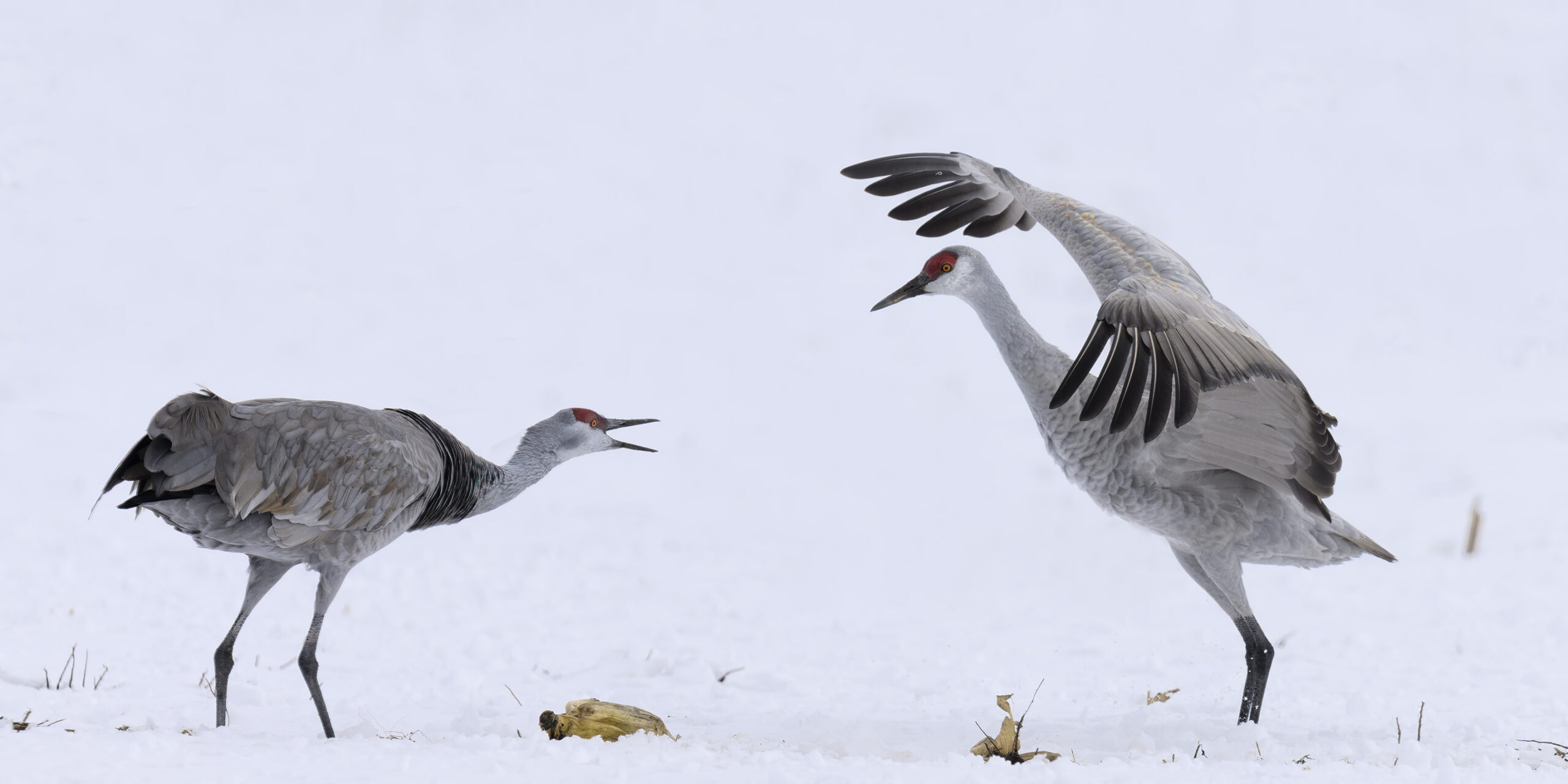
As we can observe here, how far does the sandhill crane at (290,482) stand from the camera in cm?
455

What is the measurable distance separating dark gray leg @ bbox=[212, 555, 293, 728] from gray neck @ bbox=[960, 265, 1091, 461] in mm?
3117

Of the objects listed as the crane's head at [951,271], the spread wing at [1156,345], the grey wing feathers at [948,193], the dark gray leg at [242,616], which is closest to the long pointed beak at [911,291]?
the crane's head at [951,271]

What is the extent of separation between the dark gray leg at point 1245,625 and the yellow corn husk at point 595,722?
92.0 inches

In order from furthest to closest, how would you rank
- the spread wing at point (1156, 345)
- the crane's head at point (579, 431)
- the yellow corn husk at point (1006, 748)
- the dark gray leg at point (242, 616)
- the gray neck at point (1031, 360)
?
the crane's head at point (579, 431), the gray neck at point (1031, 360), the dark gray leg at point (242, 616), the yellow corn husk at point (1006, 748), the spread wing at point (1156, 345)

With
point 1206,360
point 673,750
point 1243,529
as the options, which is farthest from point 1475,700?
point 673,750

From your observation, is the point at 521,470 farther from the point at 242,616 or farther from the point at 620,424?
the point at 242,616

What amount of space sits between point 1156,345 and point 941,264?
1.35m

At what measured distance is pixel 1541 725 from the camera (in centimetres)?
495

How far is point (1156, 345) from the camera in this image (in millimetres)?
3965

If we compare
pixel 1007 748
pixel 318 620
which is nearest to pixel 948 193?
pixel 1007 748

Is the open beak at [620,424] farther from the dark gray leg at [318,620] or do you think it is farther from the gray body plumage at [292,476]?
the dark gray leg at [318,620]

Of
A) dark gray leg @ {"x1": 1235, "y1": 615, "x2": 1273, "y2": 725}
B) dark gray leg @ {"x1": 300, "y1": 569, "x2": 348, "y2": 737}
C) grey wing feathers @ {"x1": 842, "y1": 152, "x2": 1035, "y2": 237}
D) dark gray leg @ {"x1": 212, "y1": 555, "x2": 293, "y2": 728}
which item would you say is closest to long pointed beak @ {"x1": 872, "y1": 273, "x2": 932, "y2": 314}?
grey wing feathers @ {"x1": 842, "y1": 152, "x2": 1035, "y2": 237}

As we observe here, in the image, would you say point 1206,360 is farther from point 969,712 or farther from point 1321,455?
point 969,712

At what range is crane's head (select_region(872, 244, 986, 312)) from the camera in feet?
16.8
